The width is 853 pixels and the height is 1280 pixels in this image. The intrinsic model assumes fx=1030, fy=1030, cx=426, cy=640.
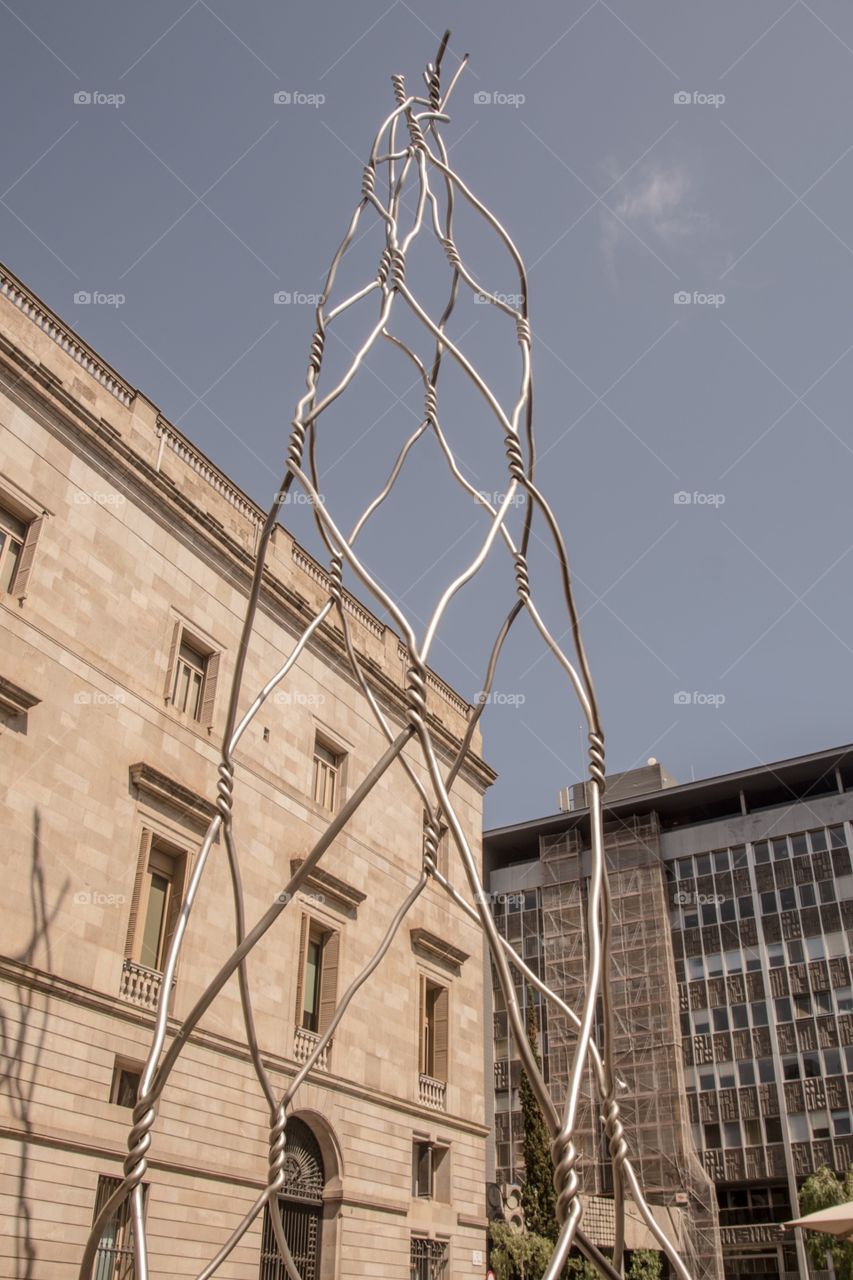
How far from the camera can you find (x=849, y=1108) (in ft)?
154

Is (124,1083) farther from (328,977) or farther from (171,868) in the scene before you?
(328,977)

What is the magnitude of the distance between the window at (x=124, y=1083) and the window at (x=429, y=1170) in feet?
24.5

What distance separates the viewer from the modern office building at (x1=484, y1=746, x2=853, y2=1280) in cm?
4794

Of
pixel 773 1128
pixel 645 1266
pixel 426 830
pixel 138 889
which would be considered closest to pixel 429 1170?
pixel 138 889

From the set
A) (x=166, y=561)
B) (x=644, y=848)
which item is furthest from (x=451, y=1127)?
(x=644, y=848)

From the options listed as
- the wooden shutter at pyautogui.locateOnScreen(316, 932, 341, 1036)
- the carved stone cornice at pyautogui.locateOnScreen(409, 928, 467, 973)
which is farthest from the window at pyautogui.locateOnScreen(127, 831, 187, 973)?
the carved stone cornice at pyautogui.locateOnScreen(409, 928, 467, 973)

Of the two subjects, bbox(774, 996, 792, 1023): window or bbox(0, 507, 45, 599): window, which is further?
bbox(774, 996, 792, 1023): window

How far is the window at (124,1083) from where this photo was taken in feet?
44.4

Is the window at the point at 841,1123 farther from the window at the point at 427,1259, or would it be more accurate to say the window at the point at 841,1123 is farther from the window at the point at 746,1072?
the window at the point at 427,1259

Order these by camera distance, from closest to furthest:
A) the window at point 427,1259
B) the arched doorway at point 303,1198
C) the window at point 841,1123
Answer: the arched doorway at point 303,1198 → the window at point 427,1259 → the window at point 841,1123

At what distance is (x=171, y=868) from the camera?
Result: 51.8ft

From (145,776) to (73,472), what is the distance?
15.6 ft

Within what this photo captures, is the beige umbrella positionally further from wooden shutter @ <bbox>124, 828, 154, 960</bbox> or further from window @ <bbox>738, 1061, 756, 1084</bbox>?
window @ <bbox>738, 1061, 756, 1084</bbox>

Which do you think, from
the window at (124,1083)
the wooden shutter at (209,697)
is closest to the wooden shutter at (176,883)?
the window at (124,1083)
